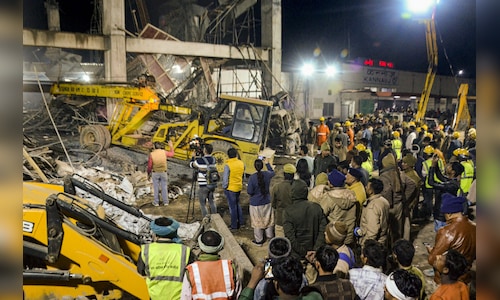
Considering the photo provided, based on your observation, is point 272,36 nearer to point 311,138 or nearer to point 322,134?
point 311,138

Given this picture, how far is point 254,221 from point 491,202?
6254 millimetres

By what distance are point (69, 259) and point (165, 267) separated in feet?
4.65

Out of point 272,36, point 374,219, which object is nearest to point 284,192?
point 374,219

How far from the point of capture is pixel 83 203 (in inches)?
205

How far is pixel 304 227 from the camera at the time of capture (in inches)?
198

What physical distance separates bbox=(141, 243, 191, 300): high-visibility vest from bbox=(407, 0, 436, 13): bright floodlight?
16.2m

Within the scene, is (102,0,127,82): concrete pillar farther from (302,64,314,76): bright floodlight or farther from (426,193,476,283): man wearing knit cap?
(426,193,476,283): man wearing knit cap

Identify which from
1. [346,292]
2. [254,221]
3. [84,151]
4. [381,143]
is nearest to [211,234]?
[346,292]

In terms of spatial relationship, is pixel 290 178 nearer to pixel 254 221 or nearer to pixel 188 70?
pixel 254 221

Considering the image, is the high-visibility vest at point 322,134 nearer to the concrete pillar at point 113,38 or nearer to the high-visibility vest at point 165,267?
the concrete pillar at point 113,38

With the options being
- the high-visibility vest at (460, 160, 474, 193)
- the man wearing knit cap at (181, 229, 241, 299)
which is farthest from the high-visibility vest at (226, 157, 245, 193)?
the man wearing knit cap at (181, 229, 241, 299)

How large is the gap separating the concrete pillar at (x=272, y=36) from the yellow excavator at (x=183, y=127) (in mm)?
7238

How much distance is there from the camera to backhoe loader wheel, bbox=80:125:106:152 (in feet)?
41.2

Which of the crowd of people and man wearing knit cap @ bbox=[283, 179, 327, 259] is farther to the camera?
man wearing knit cap @ bbox=[283, 179, 327, 259]
